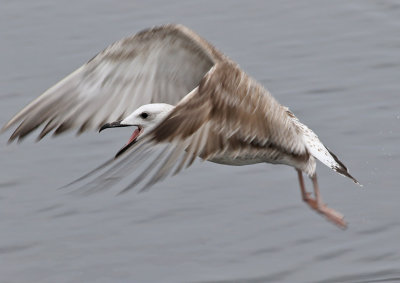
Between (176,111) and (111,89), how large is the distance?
163cm

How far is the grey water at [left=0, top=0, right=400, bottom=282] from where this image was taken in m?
11.6

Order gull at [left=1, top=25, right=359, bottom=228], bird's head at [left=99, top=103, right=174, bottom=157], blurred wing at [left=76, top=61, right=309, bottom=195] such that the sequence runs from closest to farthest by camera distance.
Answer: blurred wing at [left=76, top=61, right=309, bottom=195]
gull at [left=1, top=25, right=359, bottom=228]
bird's head at [left=99, top=103, right=174, bottom=157]

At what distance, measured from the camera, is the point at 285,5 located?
16391 millimetres

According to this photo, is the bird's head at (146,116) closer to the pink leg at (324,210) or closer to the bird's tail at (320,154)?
the bird's tail at (320,154)

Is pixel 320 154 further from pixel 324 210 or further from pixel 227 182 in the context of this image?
pixel 227 182

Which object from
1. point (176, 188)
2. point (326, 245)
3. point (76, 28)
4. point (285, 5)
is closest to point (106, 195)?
point (176, 188)

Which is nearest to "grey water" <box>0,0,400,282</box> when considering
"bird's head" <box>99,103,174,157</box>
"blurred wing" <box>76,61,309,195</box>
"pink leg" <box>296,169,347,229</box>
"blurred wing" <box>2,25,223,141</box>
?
"pink leg" <box>296,169,347,229</box>

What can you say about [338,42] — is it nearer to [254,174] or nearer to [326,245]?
[254,174]

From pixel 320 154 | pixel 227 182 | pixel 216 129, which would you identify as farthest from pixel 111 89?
pixel 227 182

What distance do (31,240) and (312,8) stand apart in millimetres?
5641

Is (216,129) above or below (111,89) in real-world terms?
above

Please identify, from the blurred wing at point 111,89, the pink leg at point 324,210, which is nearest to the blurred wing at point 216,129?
the pink leg at point 324,210

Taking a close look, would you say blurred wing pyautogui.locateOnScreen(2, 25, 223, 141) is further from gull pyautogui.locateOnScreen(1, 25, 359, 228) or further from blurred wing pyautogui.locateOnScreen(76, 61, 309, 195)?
blurred wing pyautogui.locateOnScreen(76, 61, 309, 195)

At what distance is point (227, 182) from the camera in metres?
12.7
